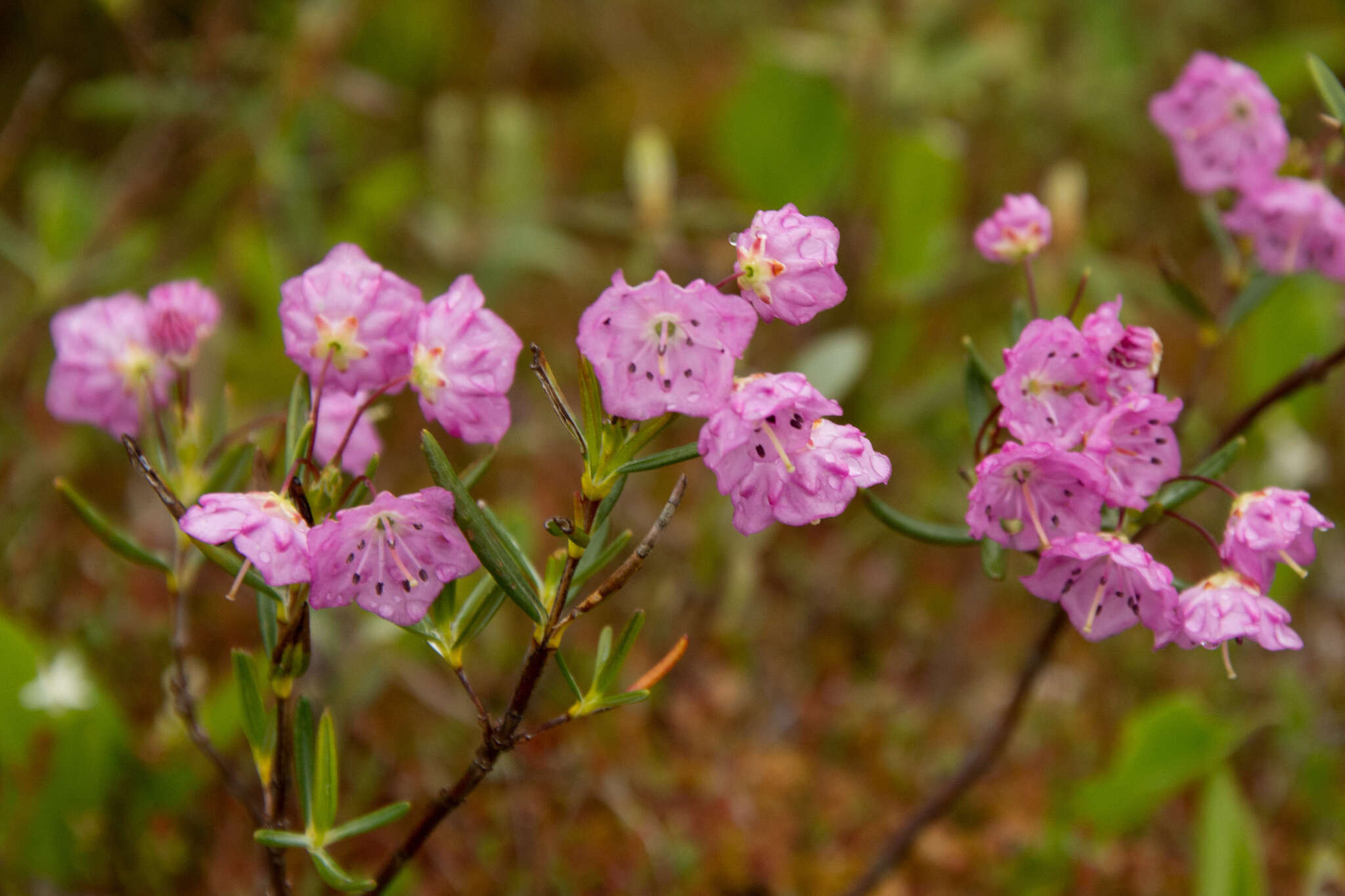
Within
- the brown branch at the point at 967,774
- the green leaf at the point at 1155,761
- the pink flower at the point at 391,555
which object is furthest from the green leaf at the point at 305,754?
the green leaf at the point at 1155,761

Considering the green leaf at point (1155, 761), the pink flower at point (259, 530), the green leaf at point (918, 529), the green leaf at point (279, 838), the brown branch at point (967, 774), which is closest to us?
the pink flower at point (259, 530)

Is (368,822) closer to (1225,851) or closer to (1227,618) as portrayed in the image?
(1227,618)

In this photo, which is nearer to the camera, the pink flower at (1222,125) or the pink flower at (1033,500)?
the pink flower at (1033,500)

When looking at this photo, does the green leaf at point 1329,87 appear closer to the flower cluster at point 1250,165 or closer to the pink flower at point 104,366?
the flower cluster at point 1250,165

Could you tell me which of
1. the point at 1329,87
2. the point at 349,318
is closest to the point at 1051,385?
the point at 1329,87

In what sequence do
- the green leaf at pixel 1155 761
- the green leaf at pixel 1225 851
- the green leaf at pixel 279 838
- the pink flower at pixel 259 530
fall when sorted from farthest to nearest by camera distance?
the green leaf at pixel 1155 761 < the green leaf at pixel 1225 851 < the green leaf at pixel 279 838 < the pink flower at pixel 259 530

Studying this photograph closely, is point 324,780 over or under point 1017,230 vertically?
under

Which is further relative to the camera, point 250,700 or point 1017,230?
point 1017,230

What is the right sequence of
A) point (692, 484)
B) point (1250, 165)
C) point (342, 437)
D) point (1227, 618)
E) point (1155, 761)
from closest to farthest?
point (1227, 618)
point (342, 437)
point (1250, 165)
point (1155, 761)
point (692, 484)

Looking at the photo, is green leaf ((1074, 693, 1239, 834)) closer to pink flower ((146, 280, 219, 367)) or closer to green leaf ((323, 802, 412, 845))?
green leaf ((323, 802, 412, 845))
